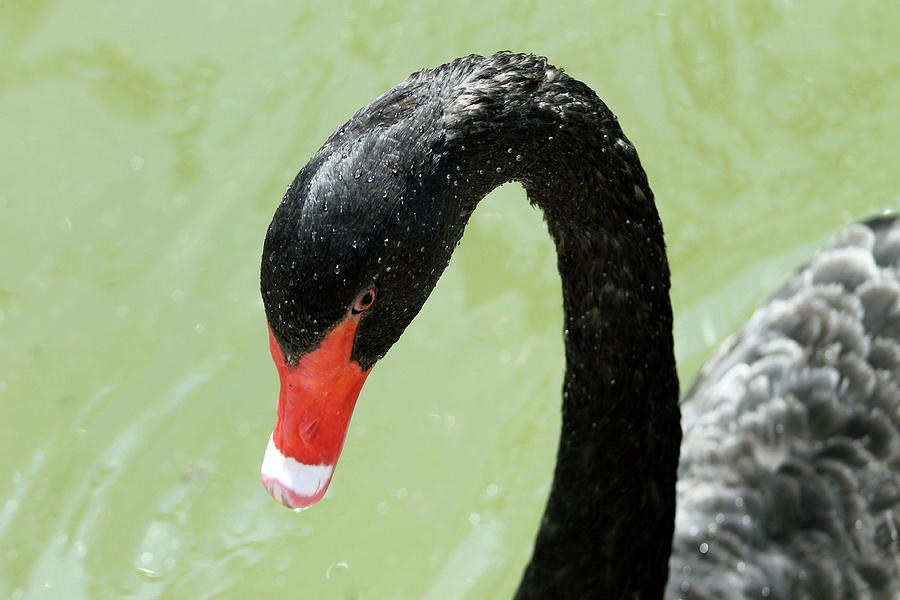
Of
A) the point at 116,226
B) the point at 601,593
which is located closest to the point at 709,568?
the point at 601,593

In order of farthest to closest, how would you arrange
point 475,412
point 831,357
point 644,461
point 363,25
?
point 363,25
point 475,412
point 831,357
point 644,461

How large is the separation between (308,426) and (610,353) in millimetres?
582

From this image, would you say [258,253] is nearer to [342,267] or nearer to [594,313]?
[594,313]

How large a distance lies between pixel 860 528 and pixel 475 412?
1131mm

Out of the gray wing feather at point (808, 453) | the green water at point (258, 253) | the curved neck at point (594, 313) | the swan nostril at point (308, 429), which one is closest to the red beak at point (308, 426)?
the swan nostril at point (308, 429)

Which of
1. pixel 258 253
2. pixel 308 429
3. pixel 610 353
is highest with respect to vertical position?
pixel 258 253

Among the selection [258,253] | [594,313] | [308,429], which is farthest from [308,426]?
[258,253]

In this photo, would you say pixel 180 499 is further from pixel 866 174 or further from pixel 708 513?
pixel 866 174

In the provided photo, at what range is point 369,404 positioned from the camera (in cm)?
330

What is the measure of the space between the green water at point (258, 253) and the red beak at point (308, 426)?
1070mm

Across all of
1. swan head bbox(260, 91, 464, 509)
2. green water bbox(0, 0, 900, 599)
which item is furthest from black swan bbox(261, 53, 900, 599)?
green water bbox(0, 0, 900, 599)

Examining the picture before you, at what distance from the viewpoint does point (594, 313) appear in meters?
2.12

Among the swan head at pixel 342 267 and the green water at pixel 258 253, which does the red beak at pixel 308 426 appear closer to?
the swan head at pixel 342 267

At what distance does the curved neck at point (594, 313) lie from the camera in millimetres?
1771
